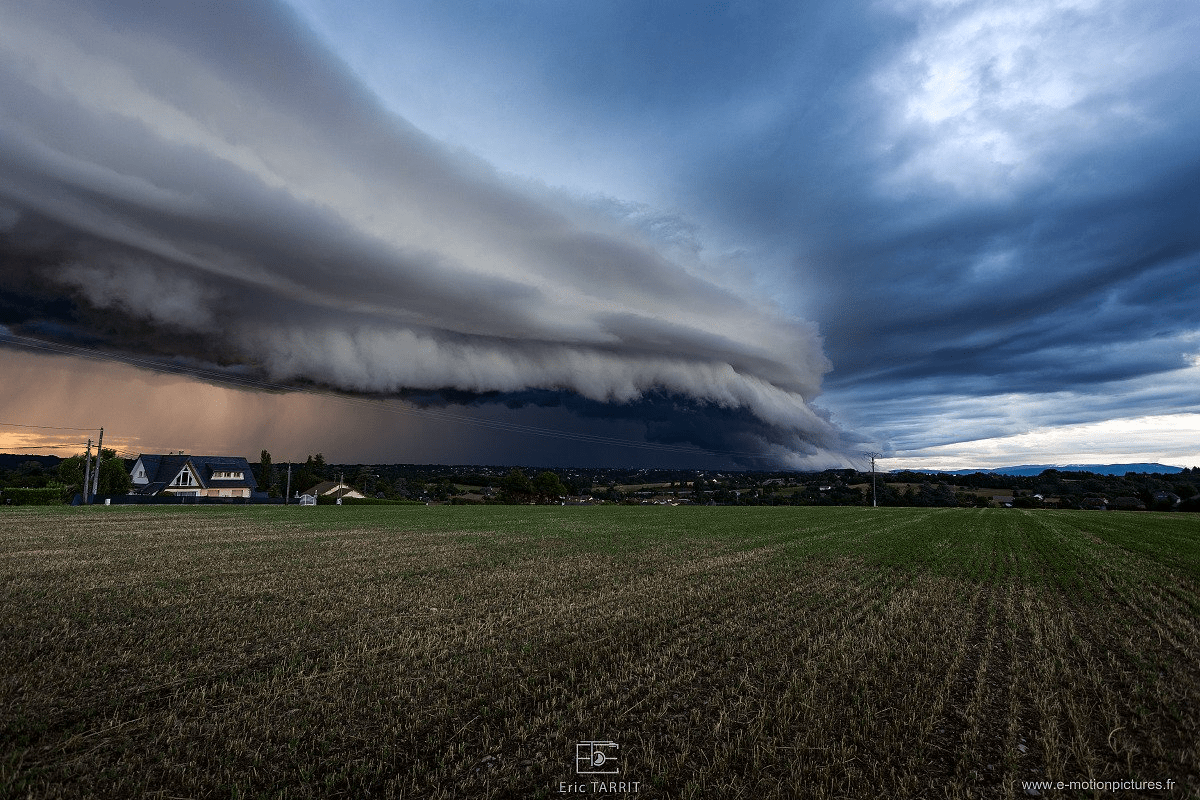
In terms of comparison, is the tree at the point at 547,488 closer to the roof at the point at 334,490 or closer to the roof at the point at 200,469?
A: the roof at the point at 334,490

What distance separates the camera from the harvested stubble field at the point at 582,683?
6.91 m

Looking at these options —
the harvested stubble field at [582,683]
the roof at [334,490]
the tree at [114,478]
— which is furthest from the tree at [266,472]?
the harvested stubble field at [582,683]

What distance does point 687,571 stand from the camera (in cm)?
2367


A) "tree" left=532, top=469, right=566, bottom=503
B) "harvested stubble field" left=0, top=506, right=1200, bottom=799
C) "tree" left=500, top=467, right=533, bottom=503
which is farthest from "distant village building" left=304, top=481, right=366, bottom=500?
"harvested stubble field" left=0, top=506, right=1200, bottom=799

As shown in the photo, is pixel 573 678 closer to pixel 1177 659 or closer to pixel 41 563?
pixel 1177 659

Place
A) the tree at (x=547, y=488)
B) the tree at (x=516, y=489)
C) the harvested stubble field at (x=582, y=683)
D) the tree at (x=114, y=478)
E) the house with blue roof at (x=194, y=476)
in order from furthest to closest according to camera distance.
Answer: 1. the tree at (x=547, y=488)
2. the tree at (x=516, y=489)
3. the tree at (x=114, y=478)
4. the house with blue roof at (x=194, y=476)
5. the harvested stubble field at (x=582, y=683)

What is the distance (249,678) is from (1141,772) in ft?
45.0

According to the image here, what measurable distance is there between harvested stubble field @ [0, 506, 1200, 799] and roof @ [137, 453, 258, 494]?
104412 millimetres

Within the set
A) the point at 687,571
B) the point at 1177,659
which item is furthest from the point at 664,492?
the point at 1177,659

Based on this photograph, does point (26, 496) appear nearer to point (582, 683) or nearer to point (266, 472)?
point (266, 472)

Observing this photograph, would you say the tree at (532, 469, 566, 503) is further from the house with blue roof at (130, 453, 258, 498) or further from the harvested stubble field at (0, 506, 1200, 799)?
the harvested stubble field at (0, 506, 1200, 799)

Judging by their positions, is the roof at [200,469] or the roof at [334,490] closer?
the roof at [200,469]

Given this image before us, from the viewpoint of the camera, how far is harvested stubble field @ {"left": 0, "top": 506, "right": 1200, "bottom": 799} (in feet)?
22.7

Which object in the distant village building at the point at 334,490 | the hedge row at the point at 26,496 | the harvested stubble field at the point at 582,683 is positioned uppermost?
the harvested stubble field at the point at 582,683
